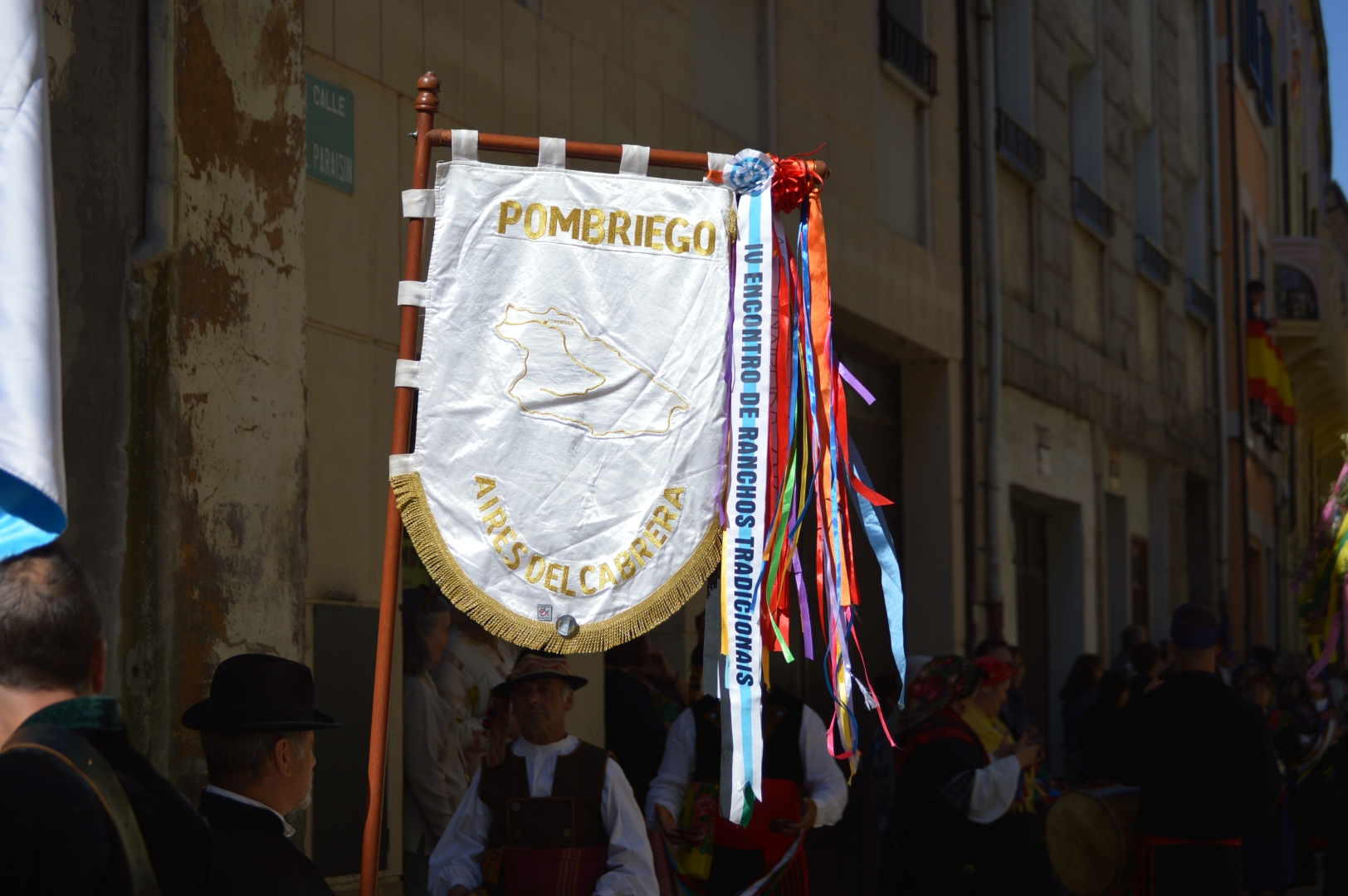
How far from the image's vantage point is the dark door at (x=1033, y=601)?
13.6 metres

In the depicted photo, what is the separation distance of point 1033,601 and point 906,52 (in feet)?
16.9

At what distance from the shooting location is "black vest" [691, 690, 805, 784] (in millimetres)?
5602

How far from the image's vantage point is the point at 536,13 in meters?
6.90

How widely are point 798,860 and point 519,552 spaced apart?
230 centimetres

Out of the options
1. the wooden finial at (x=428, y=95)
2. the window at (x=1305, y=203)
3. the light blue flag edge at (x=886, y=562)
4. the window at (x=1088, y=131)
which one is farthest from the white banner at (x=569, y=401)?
the window at (x=1305, y=203)

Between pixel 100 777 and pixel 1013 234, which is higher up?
pixel 1013 234

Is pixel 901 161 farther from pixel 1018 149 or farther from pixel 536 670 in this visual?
pixel 536 670

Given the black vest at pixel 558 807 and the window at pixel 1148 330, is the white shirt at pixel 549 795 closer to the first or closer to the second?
the black vest at pixel 558 807

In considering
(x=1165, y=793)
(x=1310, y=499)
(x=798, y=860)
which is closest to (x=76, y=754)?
(x=798, y=860)

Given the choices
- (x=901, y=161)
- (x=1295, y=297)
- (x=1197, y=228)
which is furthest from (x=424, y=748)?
(x=1295, y=297)

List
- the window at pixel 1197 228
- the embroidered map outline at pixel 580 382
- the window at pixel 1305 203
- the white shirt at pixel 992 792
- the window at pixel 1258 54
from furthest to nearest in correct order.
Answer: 1. the window at pixel 1305 203
2. the window at pixel 1258 54
3. the window at pixel 1197 228
4. the white shirt at pixel 992 792
5. the embroidered map outline at pixel 580 382

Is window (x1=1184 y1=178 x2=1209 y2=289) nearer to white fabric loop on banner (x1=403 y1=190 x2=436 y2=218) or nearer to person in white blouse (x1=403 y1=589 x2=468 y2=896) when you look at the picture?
person in white blouse (x1=403 y1=589 x2=468 y2=896)

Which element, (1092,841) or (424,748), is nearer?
(424,748)

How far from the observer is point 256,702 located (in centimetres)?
320
